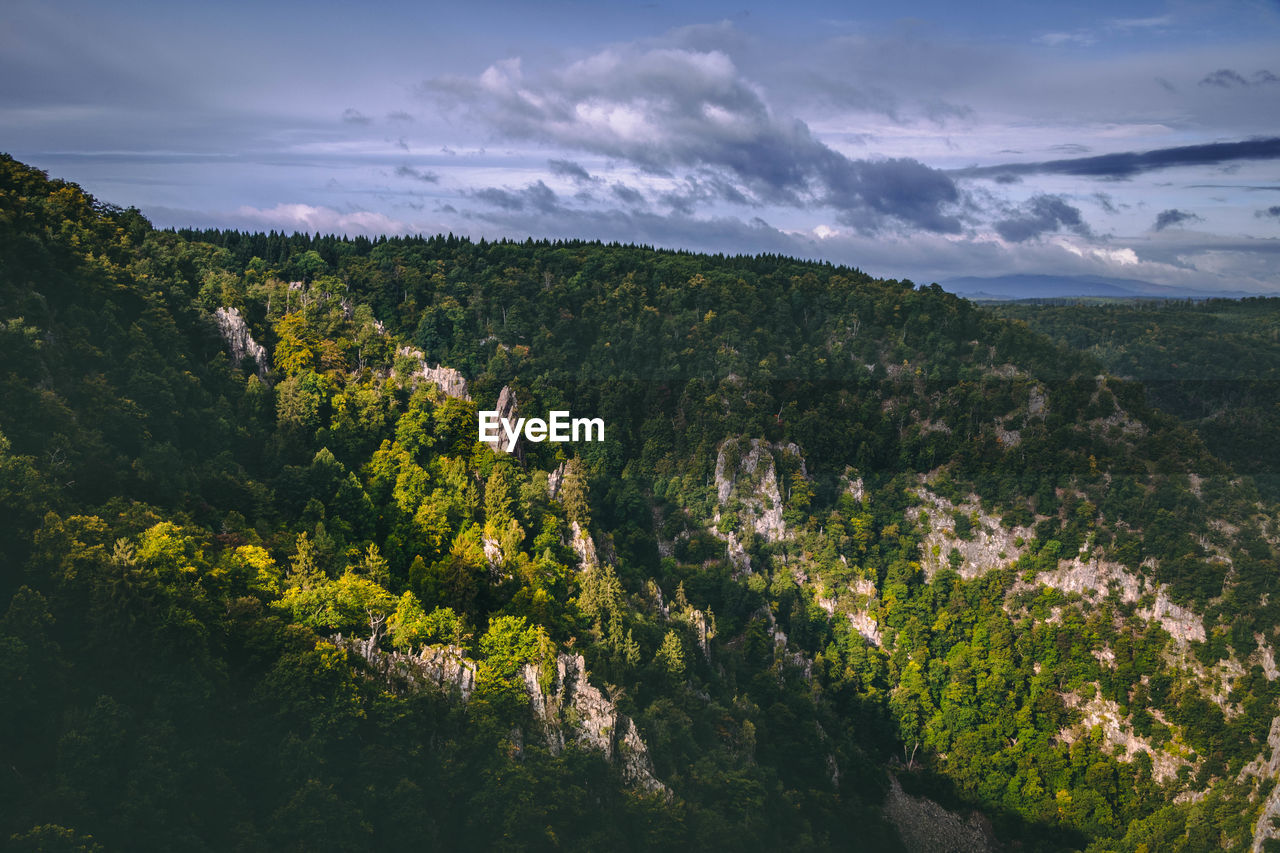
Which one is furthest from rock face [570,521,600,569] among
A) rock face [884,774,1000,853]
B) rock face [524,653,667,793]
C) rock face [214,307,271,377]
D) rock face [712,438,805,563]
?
rock face [884,774,1000,853]

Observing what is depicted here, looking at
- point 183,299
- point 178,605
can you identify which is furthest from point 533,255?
point 178,605

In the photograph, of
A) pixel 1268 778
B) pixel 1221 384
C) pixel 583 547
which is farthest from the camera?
pixel 1221 384

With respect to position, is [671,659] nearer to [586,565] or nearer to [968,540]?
[586,565]

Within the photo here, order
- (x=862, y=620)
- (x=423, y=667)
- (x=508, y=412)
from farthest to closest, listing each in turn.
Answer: (x=862, y=620)
(x=508, y=412)
(x=423, y=667)

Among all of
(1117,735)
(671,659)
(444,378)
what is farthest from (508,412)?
(1117,735)

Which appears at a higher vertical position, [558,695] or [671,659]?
[558,695]

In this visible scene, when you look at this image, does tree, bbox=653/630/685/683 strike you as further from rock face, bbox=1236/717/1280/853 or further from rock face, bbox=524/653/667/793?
rock face, bbox=1236/717/1280/853
